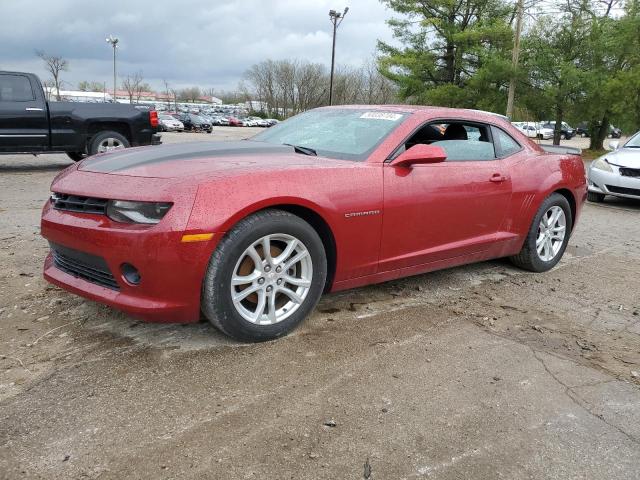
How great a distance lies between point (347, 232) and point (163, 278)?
1141 millimetres

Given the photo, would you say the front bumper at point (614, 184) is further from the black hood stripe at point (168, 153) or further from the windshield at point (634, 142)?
the black hood stripe at point (168, 153)

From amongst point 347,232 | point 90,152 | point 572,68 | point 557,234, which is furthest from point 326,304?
point 572,68

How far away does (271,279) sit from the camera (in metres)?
3.10

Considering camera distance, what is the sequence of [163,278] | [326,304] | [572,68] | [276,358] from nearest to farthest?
[163,278] < [276,358] < [326,304] < [572,68]

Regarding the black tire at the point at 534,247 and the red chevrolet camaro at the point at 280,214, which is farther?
the black tire at the point at 534,247

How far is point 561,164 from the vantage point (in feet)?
16.3

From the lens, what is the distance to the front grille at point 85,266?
2883mm

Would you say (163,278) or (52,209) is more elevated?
(52,209)

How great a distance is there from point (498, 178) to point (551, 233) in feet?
3.69

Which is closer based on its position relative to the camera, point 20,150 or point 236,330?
point 236,330

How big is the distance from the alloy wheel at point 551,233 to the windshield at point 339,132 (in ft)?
6.19

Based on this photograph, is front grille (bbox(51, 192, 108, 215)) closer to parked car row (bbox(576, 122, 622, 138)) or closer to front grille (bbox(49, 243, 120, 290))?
front grille (bbox(49, 243, 120, 290))

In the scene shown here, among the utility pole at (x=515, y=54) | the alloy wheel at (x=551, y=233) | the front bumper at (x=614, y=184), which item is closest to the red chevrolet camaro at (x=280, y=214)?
the alloy wheel at (x=551, y=233)

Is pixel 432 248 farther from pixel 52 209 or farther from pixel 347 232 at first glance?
pixel 52 209
